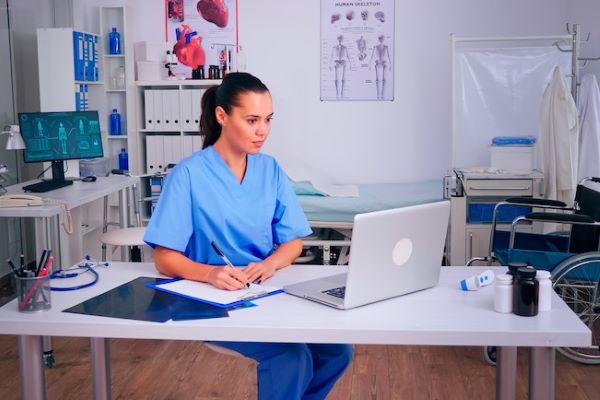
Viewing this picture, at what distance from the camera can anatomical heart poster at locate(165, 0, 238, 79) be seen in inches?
218

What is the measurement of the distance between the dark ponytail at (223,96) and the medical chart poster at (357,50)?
11.2ft

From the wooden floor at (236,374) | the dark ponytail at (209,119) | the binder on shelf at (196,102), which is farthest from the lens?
the binder on shelf at (196,102)

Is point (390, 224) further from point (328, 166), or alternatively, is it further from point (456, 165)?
point (328, 166)

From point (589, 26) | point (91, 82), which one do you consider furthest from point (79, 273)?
point (589, 26)

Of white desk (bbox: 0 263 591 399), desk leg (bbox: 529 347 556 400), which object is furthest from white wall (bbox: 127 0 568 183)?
desk leg (bbox: 529 347 556 400)

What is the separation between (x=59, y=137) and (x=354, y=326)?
2.79 meters

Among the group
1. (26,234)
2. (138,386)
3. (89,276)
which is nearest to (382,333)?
(89,276)

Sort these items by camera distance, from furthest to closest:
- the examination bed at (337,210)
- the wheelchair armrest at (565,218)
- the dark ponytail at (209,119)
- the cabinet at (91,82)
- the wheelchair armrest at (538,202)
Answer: the cabinet at (91,82) < the examination bed at (337,210) < the wheelchair armrest at (538,202) < the wheelchair armrest at (565,218) < the dark ponytail at (209,119)

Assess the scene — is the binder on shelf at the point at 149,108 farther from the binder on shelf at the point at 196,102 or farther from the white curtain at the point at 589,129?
the white curtain at the point at 589,129

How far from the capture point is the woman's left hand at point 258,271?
202 centimetres

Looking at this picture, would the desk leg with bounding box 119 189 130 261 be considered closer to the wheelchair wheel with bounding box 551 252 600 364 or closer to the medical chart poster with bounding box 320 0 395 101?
the medical chart poster with bounding box 320 0 395 101

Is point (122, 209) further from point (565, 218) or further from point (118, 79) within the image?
point (565, 218)

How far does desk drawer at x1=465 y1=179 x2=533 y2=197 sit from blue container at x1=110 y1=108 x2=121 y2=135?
2654 mm

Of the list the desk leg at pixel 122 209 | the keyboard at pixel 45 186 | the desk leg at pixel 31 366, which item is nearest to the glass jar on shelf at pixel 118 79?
the desk leg at pixel 122 209
